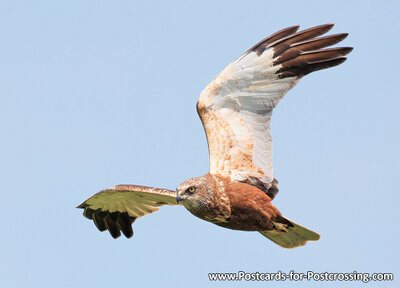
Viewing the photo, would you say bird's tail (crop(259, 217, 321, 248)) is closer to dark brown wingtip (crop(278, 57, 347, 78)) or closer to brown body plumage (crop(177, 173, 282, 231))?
brown body plumage (crop(177, 173, 282, 231))

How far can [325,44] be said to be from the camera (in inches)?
504

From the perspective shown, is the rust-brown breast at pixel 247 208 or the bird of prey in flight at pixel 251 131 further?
the rust-brown breast at pixel 247 208

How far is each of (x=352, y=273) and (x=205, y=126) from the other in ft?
13.3

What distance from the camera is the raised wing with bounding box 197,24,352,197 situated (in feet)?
43.0

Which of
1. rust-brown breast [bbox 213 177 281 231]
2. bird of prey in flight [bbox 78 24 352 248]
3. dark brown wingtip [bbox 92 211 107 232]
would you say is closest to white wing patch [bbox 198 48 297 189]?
bird of prey in flight [bbox 78 24 352 248]

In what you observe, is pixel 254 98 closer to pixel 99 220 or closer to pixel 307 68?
pixel 307 68

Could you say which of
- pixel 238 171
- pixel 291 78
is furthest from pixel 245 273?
pixel 291 78

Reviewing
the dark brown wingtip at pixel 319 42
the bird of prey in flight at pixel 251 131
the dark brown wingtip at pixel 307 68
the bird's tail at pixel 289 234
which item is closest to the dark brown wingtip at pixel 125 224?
the bird of prey in flight at pixel 251 131

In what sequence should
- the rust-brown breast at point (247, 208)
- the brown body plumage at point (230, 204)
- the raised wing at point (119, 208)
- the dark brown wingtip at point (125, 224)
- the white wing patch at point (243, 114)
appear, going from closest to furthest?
the brown body plumage at point (230, 204)
the rust-brown breast at point (247, 208)
the white wing patch at point (243, 114)
the raised wing at point (119, 208)
the dark brown wingtip at point (125, 224)

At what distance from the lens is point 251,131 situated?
44.6 ft

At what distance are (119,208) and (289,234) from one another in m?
4.04

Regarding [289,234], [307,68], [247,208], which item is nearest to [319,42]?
[307,68]

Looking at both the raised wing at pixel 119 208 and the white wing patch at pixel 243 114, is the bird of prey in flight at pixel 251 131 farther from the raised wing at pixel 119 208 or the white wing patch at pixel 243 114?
the raised wing at pixel 119 208

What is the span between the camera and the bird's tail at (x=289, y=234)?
44.4ft
